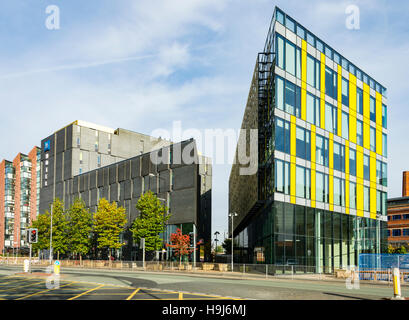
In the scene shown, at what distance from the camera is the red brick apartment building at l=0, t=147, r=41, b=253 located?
484ft

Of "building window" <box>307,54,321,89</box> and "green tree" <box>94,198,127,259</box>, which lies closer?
"building window" <box>307,54,321,89</box>

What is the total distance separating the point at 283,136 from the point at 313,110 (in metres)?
6.67

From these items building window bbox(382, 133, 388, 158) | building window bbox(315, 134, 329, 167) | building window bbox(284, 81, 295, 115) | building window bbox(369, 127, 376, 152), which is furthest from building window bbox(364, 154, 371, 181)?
building window bbox(284, 81, 295, 115)

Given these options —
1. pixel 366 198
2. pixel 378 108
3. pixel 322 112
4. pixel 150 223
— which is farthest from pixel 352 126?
pixel 150 223

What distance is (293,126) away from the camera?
45781 millimetres

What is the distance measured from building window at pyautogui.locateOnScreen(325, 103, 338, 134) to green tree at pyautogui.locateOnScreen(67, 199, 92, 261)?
47189mm

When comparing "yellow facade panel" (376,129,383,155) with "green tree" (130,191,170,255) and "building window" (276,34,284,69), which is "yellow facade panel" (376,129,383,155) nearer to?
"building window" (276,34,284,69)

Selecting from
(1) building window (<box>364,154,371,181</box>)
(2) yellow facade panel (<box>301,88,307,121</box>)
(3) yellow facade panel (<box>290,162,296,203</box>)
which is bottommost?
(3) yellow facade panel (<box>290,162,296,203</box>)

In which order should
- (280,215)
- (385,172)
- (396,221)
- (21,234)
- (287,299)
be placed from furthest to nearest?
(21,234), (396,221), (385,172), (280,215), (287,299)

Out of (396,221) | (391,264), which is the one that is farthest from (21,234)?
(391,264)

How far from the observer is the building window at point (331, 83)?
167 ft

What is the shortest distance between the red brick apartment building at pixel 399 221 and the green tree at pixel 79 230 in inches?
2899
